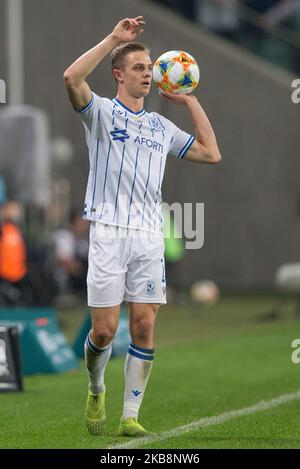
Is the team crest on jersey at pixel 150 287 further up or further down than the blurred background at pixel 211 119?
further up

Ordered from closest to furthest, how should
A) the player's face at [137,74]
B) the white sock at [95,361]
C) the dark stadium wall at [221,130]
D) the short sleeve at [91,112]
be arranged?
the short sleeve at [91,112]
the player's face at [137,74]
the white sock at [95,361]
the dark stadium wall at [221,130]

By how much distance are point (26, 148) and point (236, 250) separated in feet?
42.7

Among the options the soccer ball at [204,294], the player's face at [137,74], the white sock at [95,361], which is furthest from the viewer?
the soccer ball at [204,294]

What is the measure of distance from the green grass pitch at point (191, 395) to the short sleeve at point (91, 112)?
6.79 feet

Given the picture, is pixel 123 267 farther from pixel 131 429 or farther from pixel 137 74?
pixel 137 74

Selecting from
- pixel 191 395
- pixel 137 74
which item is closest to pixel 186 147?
pixel 137 74

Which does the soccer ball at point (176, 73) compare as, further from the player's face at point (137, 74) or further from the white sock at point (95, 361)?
the white sock at point (95, 361)

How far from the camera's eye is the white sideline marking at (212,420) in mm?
7703

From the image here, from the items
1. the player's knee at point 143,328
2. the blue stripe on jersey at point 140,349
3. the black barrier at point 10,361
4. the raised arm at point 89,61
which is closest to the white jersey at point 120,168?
the raised arm at point 89,61

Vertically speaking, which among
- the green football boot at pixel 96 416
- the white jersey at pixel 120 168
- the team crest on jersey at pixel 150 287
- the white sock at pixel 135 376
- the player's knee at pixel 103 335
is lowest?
the green football boot at pixel 96 416

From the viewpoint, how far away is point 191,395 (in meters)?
10.9

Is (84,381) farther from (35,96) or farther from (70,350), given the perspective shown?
(35,96)

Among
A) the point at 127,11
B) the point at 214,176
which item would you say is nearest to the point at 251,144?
the point at 214,176
